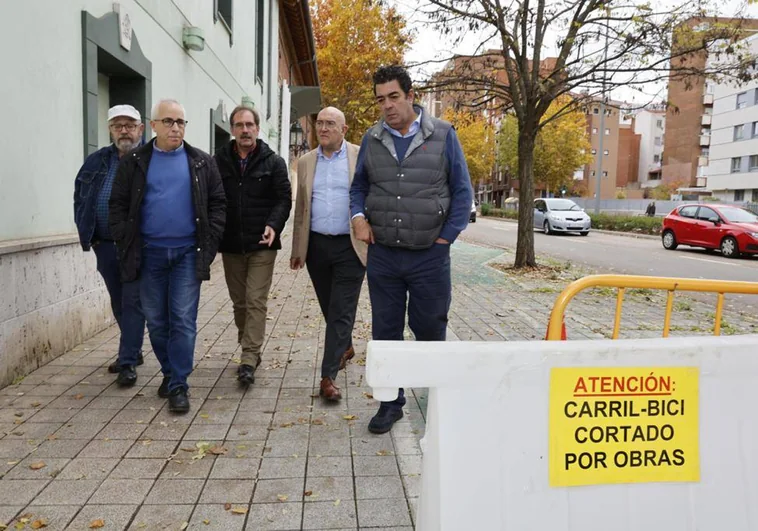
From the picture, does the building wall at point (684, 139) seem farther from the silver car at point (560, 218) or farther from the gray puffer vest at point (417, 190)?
the gray puffer vest at point (417, 190)

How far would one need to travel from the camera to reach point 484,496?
6.38 ft

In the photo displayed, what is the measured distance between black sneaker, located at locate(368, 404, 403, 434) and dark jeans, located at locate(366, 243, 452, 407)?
0.05 metres

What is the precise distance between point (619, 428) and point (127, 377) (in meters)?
3.58

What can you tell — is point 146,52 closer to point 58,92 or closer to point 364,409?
point 58,92

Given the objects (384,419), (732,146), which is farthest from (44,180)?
(732,146)

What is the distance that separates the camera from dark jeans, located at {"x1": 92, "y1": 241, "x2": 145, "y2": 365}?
4523mm

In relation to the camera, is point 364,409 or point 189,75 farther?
point 189,75

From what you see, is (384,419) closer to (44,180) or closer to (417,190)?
(417,190)

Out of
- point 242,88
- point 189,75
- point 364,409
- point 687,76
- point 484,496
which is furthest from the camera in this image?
point 242,88

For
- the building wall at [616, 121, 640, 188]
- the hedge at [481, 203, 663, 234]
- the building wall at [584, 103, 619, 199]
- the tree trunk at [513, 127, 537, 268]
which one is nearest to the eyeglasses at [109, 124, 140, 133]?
the tree trunk at [513, 127, 537, 268]

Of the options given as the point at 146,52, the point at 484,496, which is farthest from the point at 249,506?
the point at 146,52

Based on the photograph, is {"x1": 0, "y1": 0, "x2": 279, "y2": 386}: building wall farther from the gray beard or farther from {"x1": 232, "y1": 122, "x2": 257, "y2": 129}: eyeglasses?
{"x1": 232, "y1": 122, "x2": 257, "y2": 129}: eyeglasses

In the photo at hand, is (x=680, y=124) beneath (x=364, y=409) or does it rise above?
above

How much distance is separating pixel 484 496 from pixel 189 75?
8744 mm
